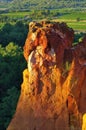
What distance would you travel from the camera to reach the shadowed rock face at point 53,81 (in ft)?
27.1

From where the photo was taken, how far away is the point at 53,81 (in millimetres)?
8391

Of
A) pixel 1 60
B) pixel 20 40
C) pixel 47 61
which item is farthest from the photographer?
pixel 20 40

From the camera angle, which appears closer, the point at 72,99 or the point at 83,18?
Result: the point at 72,99

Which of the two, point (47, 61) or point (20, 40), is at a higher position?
point (47, 61)

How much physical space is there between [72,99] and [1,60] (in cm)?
1601

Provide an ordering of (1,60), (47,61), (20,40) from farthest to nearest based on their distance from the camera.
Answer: (20,40)
(1,60)
(47,61)

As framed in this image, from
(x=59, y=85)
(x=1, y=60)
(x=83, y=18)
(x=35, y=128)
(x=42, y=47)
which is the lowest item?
(x=83, y=18)

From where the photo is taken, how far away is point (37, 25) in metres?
8.54

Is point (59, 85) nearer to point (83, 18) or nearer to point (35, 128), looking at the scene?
point (35, 128)

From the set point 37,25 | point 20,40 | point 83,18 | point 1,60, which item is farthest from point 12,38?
point 83,18

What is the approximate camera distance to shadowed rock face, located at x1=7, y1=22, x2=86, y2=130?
8.27 m

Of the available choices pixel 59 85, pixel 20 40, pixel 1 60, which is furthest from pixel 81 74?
pixel 20 40

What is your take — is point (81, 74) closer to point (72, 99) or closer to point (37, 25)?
point (72, 99)

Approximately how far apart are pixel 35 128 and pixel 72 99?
2.58ft
